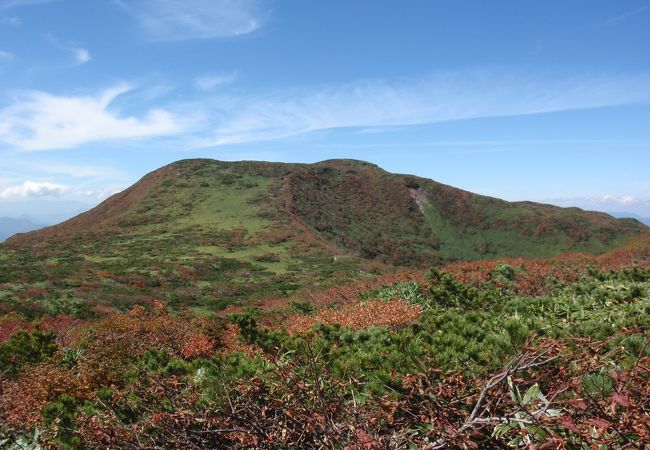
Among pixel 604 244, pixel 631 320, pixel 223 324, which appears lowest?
pixel 604 244

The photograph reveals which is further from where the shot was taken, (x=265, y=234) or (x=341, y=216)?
(x=341, y=216)

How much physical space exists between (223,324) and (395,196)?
75876 mm

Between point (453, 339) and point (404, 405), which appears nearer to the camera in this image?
point (404, 405)

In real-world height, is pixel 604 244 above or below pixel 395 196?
below

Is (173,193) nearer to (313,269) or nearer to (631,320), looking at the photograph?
(313,269)

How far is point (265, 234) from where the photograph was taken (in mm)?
54500

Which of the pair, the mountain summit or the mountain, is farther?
the mountain summit

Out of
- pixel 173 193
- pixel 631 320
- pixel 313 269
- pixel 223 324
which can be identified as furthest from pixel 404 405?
pixel 173 193

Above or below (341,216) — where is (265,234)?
below

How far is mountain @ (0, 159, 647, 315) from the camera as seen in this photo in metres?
32.1

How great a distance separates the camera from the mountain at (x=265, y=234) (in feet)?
105

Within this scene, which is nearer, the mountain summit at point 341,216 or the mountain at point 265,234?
the mountain at point 265,234

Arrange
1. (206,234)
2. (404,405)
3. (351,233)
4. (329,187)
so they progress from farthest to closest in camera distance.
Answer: (329,187)
(351,233)
(206,234)
(404,405)

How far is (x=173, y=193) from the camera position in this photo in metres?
72.6
